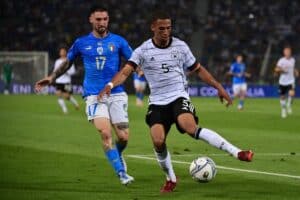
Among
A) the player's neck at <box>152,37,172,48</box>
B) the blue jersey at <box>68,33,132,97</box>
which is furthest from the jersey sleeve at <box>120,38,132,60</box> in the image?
the player's neck at <box>152,37,172,48</box>

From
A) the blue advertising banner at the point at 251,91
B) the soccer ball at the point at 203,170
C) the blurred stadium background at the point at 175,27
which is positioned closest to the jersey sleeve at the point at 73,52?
the soccer ball at the point at 203,170

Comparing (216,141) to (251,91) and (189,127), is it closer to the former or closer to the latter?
(189,127)

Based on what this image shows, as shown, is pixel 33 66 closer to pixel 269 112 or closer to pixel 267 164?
pixel 269 112

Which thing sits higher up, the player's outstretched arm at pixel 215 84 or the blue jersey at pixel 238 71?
the player's outstretched arm at pixel 215 84

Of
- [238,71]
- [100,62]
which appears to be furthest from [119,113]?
[238,71]

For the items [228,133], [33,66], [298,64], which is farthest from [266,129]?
[33,66]

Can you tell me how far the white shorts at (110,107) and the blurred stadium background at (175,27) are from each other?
1562 inches

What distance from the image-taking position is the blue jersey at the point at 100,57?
12629 millimetres

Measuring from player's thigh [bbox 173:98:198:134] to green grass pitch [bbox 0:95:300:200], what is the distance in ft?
2.92

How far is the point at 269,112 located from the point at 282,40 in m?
23.3

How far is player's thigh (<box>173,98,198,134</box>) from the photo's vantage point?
10945 mm

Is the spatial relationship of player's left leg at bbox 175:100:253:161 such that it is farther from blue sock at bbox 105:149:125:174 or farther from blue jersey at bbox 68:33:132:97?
blue jersey at bbox 68:33:132:97

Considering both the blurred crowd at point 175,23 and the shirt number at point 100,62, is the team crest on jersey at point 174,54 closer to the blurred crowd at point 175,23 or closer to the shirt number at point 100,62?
the shirt number at point 100,62

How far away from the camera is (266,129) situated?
23.6m
